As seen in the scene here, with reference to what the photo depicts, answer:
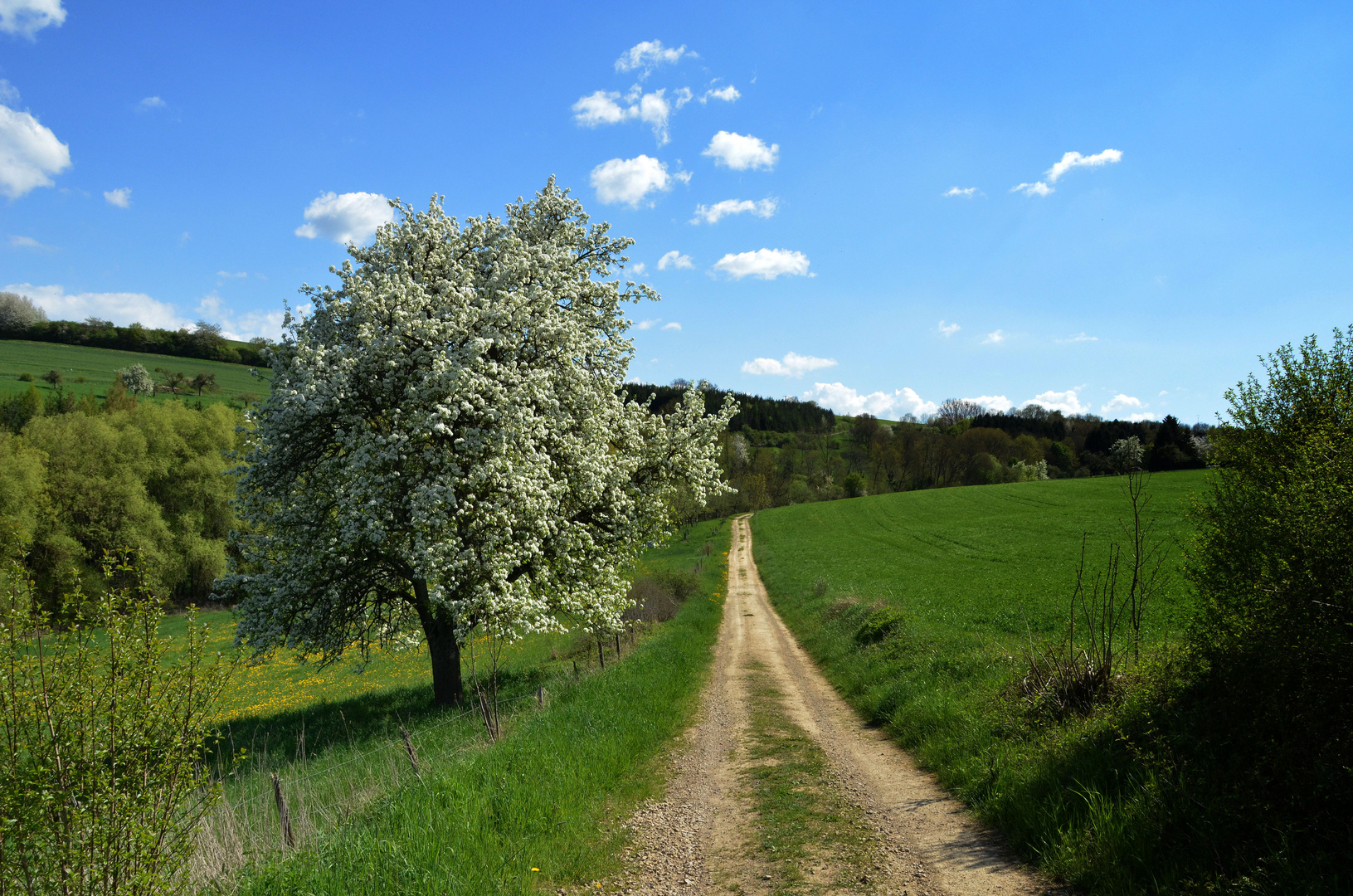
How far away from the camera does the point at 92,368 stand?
92.4 metres

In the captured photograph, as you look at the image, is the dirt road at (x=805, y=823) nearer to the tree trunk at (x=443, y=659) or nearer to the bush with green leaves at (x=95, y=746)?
the bush with green leaves at (x=95, y=746)

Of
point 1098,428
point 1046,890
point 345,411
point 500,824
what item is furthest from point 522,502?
point 1098,428

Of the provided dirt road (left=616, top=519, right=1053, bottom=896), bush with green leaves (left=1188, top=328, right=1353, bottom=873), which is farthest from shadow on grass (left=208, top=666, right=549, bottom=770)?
bush with green leaves (left=1188, top=328, right=1353, bottom=873)

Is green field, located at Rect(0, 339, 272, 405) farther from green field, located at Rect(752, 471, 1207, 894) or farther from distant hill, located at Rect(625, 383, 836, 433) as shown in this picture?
distant hill, located at Rect(625, 383, 836, 433)

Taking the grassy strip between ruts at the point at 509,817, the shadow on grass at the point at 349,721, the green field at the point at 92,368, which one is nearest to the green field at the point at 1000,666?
the grassy strip between ruts at the point at 509,817

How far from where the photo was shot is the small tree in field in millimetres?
14492

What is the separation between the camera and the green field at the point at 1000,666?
23.1 feet

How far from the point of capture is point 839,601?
27953 millimetres

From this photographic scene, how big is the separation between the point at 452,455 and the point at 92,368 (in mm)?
111337

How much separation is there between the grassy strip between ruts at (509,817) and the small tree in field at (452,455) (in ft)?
13.0

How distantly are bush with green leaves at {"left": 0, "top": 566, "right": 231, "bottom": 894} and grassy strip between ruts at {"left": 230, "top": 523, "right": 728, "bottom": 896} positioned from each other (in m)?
1.24

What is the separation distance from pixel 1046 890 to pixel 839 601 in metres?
21.7

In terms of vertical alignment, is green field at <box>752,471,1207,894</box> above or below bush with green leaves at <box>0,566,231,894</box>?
below

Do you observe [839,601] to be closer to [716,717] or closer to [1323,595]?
[716,717]
